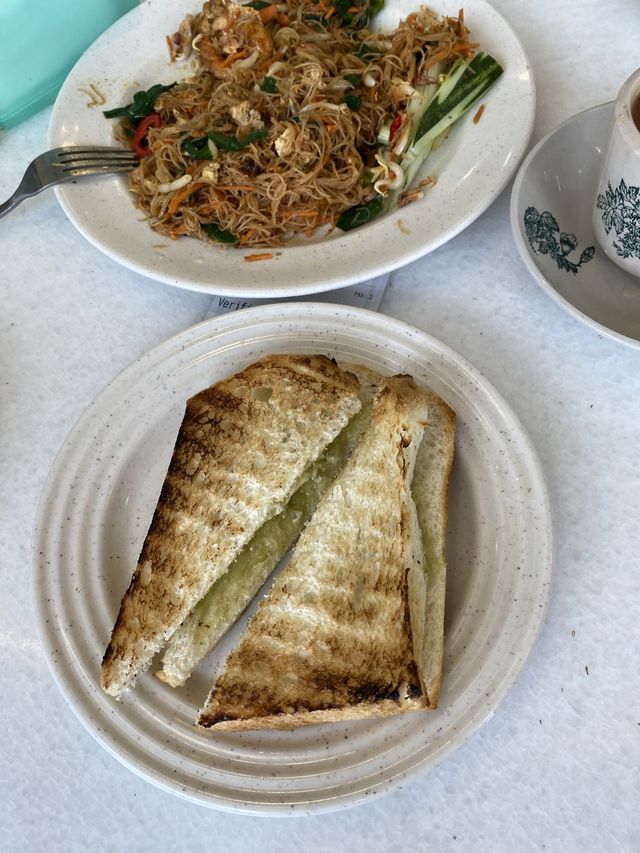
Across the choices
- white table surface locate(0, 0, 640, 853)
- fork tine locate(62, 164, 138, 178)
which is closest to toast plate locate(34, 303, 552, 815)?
white table surface locate(0, 0, 640, 853)

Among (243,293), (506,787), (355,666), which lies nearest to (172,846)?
(355,666)

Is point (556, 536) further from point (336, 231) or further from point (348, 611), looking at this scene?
point (336, 231)

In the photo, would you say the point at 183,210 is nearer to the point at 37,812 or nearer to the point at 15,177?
the point at 15,177

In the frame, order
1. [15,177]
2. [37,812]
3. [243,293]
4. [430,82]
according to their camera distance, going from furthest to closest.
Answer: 1. [15,177]
2. [430,82]
3. [243,293]
4. [37,812]

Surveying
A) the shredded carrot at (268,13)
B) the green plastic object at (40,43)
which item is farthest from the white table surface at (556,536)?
the shredded carrot at (268,13)

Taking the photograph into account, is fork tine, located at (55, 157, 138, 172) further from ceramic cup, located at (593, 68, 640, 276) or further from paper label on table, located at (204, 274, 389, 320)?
ceramic cup, located at (593, 68, 640, 276)

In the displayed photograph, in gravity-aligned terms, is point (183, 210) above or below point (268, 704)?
above
